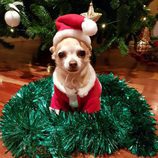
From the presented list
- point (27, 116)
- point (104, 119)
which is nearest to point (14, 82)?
point (27, 116)

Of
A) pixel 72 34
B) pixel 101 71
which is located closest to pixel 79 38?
pixel 72 34

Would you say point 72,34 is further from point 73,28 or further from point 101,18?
point 101,18

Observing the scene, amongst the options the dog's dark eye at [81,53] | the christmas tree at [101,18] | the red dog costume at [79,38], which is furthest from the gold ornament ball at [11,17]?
the dog's dark eye at [81,53]

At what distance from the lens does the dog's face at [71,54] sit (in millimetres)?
908

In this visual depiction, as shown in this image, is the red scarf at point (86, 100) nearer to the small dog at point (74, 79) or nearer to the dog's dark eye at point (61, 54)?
the small dog at point (74, 79)

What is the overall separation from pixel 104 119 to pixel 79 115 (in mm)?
88

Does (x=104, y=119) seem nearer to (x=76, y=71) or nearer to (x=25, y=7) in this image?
(x=76, y=71)

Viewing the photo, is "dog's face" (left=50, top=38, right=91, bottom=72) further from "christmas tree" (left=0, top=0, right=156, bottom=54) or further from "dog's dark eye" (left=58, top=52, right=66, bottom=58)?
"christmas tree" (left=0, top=0, right=156, bottom=54)

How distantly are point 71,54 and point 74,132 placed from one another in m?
0.26

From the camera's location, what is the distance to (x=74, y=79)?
99 centimetres

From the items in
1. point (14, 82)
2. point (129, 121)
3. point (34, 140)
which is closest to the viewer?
point (34, 140)

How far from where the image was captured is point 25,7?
1527mm

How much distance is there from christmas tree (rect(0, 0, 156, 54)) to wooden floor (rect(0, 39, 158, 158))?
19 centimetres

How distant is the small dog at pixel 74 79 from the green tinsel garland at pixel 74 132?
4 centimetres
